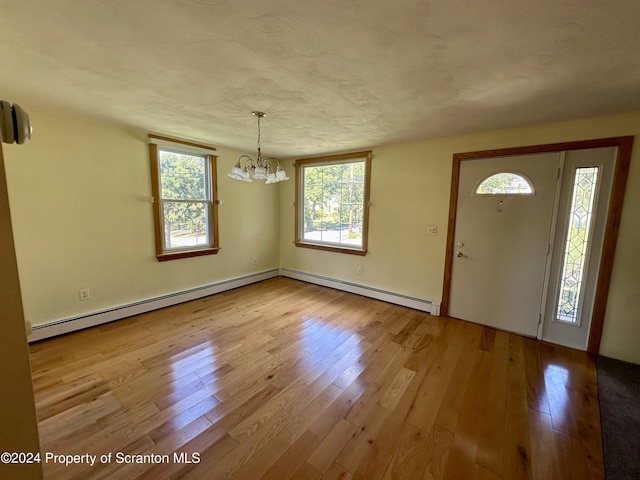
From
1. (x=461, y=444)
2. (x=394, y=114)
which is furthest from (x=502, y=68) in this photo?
(x=461, y=444)

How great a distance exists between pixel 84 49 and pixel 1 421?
1.84m

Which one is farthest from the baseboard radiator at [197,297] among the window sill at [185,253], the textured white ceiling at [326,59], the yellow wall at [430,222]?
the textured white ceiling at [326,59]

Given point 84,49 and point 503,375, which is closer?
point 84,49

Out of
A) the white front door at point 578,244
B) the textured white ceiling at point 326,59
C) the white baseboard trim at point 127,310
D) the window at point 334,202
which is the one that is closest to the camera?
the textured white ceiling at point 326,59

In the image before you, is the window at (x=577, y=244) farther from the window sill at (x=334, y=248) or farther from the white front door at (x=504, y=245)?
the window sill at (x=334, y=248)

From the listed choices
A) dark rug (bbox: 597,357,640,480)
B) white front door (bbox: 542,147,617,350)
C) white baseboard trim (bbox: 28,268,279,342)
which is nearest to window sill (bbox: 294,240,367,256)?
white baseboard trim (bbox: 28,268,279,342)

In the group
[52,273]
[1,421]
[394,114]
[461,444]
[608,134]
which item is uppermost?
[394,114]

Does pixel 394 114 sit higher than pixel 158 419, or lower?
higher

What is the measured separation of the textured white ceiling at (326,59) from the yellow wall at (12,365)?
119 centimetres

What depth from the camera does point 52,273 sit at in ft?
8.79

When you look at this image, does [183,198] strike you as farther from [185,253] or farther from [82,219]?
[82,219]

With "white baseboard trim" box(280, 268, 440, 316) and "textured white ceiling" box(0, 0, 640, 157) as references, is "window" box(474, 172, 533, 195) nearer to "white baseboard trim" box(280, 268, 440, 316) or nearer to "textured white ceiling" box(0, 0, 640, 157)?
"textured white ceiling" box(0, 0, 640, 157)

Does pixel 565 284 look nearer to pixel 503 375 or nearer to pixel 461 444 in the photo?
pixel 503 375

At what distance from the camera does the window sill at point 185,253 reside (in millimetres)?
3459
